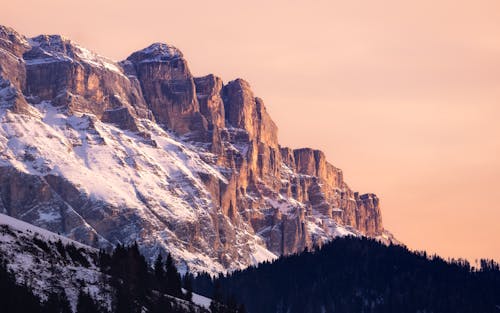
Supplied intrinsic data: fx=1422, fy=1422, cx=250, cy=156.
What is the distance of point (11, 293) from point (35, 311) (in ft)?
14.0

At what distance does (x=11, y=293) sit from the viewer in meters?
198

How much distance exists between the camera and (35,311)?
654 ft
